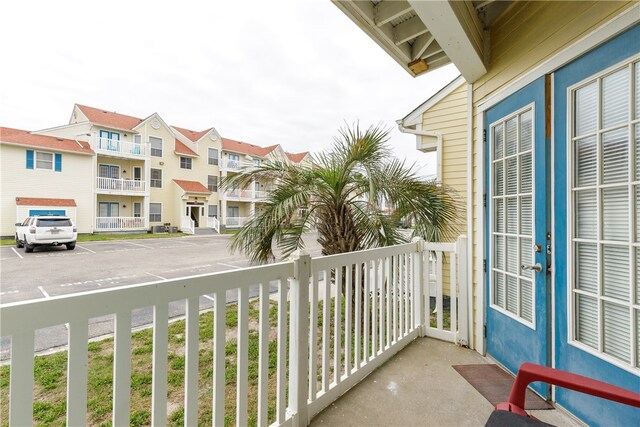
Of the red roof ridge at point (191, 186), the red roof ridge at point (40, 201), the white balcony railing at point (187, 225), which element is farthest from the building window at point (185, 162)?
the red roof ridge at point (40, 201)

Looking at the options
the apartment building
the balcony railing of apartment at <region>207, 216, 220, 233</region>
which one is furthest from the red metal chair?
the balcony railing of apartment at <region>207, 216, 220, 233</region>

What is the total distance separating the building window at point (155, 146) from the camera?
17086mm

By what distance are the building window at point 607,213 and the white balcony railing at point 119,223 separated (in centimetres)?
1838

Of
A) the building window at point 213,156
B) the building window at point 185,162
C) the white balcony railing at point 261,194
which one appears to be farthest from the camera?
the building window at point 213,156

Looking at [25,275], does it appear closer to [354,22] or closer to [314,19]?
[314,19]

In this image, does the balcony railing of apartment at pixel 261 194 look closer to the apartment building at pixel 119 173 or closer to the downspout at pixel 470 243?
the downspout at pixel 470 243

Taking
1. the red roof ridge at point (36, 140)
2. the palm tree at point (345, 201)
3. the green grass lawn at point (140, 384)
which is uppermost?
the red roof ridge at point (36, 140)

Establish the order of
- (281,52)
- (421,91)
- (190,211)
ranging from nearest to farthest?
1. (281,52)
2. (421,91)
3. (190,211)

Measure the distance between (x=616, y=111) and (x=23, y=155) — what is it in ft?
50.4

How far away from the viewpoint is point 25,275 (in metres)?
6.23

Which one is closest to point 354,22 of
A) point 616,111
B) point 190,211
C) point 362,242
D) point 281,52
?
point 616,111

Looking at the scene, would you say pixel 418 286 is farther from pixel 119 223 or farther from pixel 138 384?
pixel 119 223

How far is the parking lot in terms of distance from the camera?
398 centimetres

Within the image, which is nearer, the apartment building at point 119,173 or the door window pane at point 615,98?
the door window pane at point 615,98
